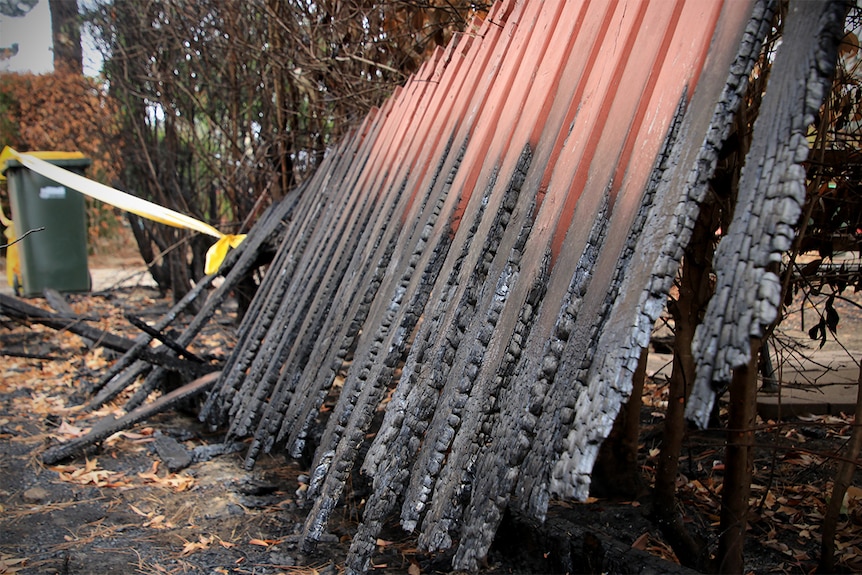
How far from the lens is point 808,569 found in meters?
2.45

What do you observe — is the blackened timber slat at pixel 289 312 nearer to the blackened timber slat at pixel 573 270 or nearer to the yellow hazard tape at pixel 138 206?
the yellow hazard tape at pixel 138 206

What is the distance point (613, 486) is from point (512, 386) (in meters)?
1.63

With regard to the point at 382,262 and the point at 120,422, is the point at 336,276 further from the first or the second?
the point at 120,422

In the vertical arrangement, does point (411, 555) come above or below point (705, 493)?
below

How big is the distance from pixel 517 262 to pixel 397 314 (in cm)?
74

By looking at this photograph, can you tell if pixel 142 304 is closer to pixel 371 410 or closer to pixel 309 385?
pixel 309 385

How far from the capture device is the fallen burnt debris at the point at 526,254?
1440mm

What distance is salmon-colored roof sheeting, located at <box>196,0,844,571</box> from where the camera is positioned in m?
1.50

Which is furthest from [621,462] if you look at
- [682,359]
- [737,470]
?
[737,470]

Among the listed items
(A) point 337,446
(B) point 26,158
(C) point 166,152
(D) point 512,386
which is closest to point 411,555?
(A) point 337,446

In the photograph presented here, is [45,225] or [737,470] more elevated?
[737,470]

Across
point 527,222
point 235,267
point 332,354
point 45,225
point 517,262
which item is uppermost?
point 527,222

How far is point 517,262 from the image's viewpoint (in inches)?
79.7

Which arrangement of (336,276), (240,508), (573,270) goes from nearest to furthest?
(573,270)
(240,508)
(336,276)
